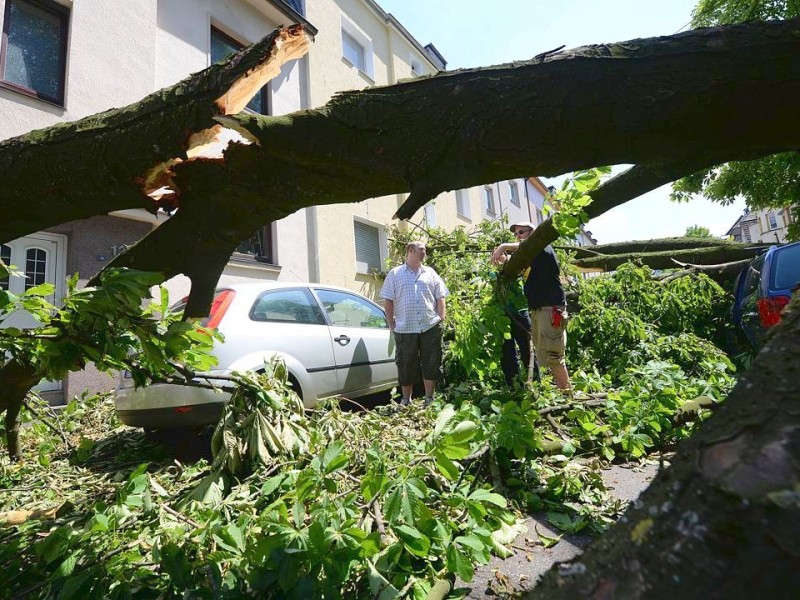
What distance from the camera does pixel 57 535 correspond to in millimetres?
1889

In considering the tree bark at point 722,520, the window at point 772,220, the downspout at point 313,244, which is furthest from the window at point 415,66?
the window at point 772,220

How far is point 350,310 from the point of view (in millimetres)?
5672

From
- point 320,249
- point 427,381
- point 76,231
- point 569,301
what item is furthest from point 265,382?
point 320,249

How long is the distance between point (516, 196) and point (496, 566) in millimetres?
26630

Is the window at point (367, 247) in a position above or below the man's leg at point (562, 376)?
above

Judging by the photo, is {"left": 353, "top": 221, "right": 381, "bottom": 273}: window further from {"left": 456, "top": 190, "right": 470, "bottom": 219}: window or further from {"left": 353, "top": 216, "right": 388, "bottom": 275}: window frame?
{"left": 456, "top": 190, "right": 470, "bottom": 219}: window

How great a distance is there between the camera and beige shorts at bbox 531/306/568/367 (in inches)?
174

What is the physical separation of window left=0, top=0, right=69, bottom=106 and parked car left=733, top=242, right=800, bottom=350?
9.46 metres

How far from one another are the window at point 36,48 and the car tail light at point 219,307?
4962 mm

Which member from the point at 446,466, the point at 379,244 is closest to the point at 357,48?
the point at 379,244

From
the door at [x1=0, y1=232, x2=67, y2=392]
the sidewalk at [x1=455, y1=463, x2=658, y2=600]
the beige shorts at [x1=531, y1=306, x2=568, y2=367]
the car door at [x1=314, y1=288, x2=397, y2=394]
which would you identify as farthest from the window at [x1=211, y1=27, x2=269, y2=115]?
the sidewalk at [x1=455, y1=463, x2=658, y2=600]

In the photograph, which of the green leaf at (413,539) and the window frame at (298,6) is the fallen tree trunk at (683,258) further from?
the window frame at (298,6)

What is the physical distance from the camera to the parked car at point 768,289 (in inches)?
179

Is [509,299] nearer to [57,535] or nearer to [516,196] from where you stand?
[57,535]
